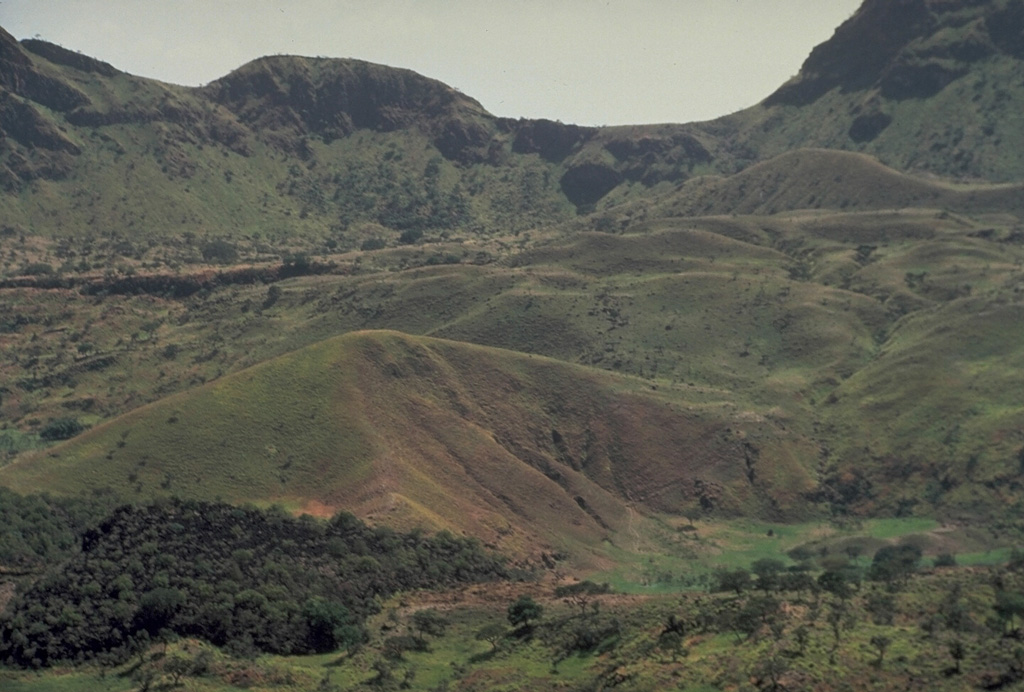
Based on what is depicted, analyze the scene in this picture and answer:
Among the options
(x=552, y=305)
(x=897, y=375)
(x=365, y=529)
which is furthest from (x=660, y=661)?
(x=552, y=305)

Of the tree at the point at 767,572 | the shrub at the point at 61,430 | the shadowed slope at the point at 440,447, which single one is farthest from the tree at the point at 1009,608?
the shrub at the point at 61,430

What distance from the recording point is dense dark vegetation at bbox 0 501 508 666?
2662 inches

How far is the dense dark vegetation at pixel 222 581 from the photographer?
222 ft

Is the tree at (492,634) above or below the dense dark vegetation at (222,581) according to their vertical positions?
below

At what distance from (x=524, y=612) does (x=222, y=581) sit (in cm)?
1904

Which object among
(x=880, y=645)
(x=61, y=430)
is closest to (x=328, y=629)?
(x=880, y=645)

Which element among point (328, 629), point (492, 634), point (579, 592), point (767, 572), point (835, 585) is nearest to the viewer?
point (835, 585)

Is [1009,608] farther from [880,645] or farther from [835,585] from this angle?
[835,585]

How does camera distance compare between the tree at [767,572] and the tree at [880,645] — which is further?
the tree at [767,572]

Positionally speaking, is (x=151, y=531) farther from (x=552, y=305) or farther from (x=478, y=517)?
(x=552, y=305)

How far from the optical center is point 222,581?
7319 cm

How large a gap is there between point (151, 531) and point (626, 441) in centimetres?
5615

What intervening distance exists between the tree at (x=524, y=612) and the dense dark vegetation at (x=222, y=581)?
9.68 metres

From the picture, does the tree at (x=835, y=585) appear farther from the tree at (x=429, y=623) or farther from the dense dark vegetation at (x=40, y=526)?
the dense dark vegetation at (x=40, y=526)
